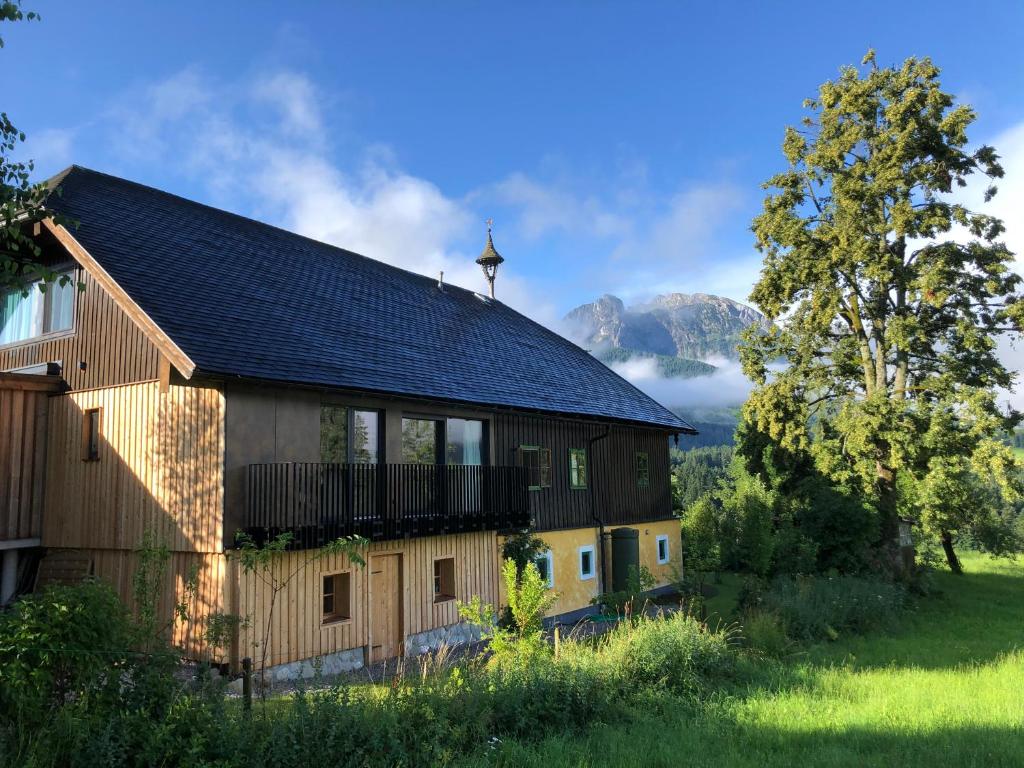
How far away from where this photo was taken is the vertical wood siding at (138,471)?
39.0ft

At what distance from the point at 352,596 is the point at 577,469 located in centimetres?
855

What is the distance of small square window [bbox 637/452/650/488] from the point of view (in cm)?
2294

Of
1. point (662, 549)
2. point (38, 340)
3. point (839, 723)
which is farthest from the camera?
point (662, 549)

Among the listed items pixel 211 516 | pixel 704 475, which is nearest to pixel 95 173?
pixel 211 516

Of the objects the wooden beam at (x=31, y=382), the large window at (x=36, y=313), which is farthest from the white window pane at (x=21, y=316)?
the wooden beam at (x=31, y=382)

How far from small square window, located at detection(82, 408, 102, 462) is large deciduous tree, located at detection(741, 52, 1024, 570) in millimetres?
19005

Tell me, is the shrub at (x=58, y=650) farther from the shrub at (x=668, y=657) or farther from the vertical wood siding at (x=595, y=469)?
the vertical wood siding at (x=595, y=469)

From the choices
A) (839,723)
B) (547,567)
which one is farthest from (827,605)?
(839,723)

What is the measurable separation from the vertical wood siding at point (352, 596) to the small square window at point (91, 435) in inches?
168

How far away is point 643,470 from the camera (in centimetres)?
2316

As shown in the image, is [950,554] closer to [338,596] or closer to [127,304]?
[338,596]

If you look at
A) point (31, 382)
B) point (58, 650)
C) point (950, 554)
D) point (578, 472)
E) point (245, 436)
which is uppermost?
point (31, 382)

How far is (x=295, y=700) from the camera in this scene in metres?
7.21

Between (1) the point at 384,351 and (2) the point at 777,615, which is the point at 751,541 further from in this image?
(1) the point at 384,351
